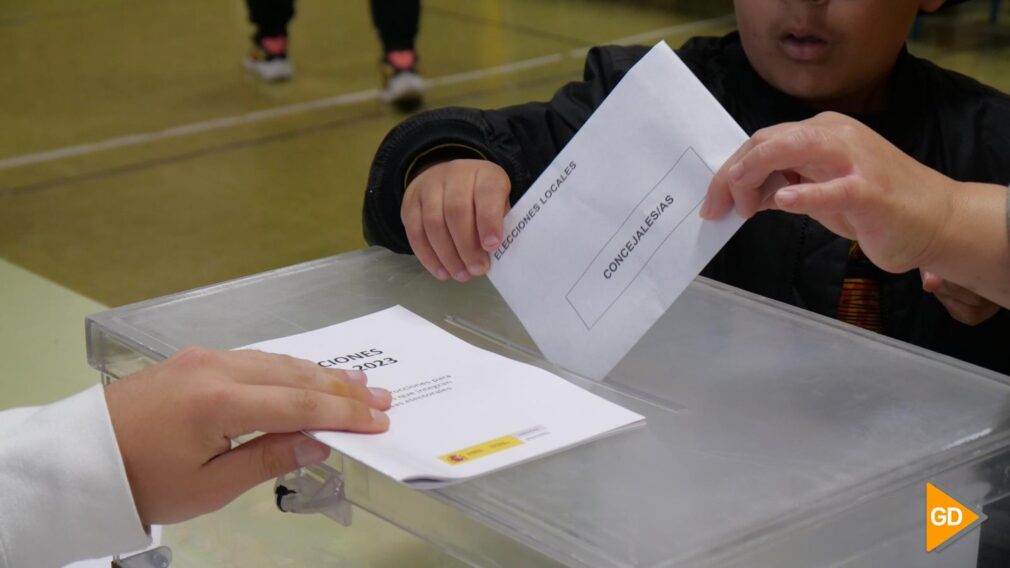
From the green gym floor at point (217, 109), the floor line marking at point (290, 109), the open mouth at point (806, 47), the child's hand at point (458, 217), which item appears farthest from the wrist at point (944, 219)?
the floor line marking at point (290, 109)

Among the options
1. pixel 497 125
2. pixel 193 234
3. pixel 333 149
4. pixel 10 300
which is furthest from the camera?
pixel 333 149

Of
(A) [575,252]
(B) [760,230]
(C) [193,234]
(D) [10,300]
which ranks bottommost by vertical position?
(A) [575,252]

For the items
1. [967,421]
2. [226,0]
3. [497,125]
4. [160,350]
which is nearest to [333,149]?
[226,0]

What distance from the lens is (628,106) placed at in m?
0.79

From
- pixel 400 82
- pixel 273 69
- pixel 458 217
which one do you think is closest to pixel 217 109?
pixel 273 69

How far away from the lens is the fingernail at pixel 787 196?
0.71m

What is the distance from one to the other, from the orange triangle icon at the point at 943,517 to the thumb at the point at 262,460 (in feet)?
0.92

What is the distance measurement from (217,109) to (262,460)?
6.65 ft

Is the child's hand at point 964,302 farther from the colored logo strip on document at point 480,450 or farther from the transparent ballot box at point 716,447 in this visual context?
the colored logo strip on document at point 480,450

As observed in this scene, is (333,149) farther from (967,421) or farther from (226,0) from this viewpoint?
(967,421)

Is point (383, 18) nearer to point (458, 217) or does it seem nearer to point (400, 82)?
point (400, 82)

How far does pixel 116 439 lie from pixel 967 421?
1.37 feet

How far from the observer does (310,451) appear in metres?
0.67

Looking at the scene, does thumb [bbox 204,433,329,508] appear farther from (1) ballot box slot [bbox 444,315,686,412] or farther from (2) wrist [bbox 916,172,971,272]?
(2) wrist [bbox 916,172,971,272]
